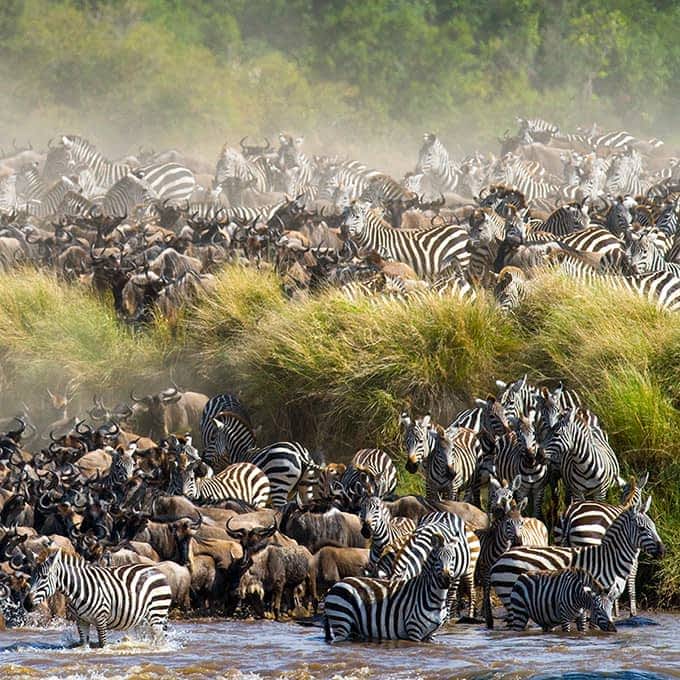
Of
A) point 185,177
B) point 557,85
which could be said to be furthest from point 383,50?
point 185,177

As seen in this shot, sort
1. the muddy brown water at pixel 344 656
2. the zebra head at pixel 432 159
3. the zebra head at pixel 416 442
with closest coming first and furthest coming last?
1. the muddy brown water at pixel 344 656
2. the zebra head at pixel 416 442
3. the zebra head at pixel 432 159

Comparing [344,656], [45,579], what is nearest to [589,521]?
[344,656]

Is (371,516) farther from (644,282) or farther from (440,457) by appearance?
(644,282)

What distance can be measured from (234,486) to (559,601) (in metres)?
4.37

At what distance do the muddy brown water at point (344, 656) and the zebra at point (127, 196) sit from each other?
57.1 feet

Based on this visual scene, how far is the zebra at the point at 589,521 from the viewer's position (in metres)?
12.5

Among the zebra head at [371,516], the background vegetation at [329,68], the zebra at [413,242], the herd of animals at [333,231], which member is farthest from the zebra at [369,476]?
the background vegetation at [329,68]

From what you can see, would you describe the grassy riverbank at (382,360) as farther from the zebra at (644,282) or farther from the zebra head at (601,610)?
the zebra head at (601,610)

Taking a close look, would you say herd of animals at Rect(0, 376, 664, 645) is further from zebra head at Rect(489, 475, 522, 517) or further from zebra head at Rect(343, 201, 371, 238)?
zebra head at Rect(343, 201, 371, 238)

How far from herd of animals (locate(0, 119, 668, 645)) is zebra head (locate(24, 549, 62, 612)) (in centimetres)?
1

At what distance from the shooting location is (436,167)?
36219mm

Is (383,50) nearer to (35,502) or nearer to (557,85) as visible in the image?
(557,85)

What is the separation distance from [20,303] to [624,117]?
3893 centimetres

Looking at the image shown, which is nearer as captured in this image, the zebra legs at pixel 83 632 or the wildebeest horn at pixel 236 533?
the zebra legs at pixel 83 632
